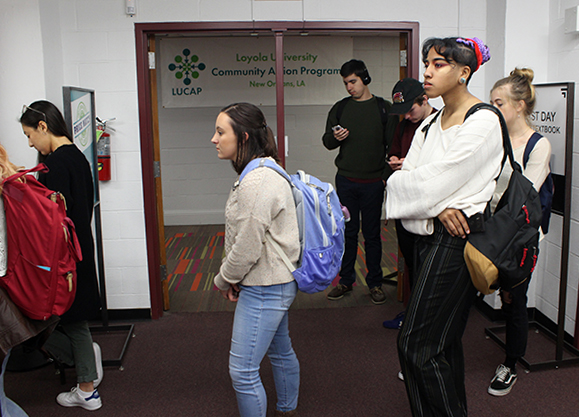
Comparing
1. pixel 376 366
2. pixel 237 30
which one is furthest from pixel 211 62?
pixel 376 366

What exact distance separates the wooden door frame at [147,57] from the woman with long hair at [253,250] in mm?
1657

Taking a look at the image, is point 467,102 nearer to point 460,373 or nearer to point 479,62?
point 479,62

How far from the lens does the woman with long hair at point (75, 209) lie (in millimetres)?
2385

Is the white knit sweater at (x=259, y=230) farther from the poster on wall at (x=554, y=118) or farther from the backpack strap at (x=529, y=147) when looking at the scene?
the poster on wall at (x=554, y=118)

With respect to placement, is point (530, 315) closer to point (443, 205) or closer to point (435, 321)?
point (435, 321)

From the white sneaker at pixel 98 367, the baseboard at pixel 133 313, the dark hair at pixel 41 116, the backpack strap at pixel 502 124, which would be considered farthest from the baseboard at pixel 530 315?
the dark hair at pixel 41 116

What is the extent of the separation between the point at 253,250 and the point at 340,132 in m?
2.07

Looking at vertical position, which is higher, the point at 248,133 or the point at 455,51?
the point at 455,51

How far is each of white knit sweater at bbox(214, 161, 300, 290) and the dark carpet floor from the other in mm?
908

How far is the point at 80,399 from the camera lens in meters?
2.50

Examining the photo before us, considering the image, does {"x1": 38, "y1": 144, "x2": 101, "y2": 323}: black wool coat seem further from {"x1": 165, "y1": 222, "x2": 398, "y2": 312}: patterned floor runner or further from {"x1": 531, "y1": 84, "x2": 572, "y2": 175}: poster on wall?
{"x1": 531, "y1": 84, "x2": 572, "y2": 175}: poster on wall

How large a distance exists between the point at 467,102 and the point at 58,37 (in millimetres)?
2628

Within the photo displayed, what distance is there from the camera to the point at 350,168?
12.2 feet

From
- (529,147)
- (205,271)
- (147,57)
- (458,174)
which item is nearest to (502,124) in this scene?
(458,174)
